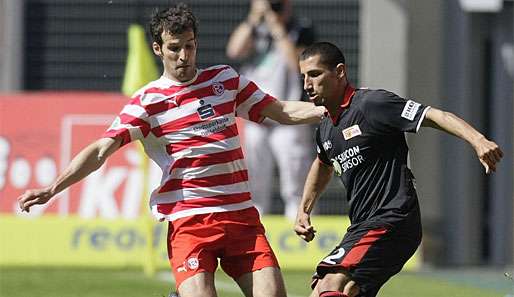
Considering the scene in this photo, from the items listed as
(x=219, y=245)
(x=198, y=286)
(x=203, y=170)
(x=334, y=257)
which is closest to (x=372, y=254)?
(x=334, y=257)

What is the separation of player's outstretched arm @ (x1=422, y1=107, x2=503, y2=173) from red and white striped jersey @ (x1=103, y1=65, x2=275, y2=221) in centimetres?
125

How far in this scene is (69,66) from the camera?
64.3 ft

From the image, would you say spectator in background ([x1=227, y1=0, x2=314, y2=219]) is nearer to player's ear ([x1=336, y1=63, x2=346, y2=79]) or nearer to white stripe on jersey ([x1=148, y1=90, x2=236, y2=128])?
white stripe on jersey ([x1=148, y1=90, x2=236, y2=128])

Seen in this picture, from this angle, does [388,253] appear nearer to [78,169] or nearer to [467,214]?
[78,169]

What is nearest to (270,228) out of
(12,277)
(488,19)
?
(12,277)

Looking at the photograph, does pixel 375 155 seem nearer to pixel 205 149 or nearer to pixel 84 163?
pixel 205 149

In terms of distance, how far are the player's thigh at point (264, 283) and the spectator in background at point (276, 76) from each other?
8584mm

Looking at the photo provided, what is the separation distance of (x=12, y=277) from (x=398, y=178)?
7540 mm

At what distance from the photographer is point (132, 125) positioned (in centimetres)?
905

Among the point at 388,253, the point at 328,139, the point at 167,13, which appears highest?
the point at 167,13

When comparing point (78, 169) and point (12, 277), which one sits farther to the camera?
point (12, 277)

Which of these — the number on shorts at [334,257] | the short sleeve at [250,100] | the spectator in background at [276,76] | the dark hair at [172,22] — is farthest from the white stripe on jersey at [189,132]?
the spectator in background at [276,76]

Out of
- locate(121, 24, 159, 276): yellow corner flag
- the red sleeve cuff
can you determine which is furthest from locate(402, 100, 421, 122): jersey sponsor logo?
locate(121, 24, 159, 276): yellow corner flag

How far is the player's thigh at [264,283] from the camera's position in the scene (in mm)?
8765
